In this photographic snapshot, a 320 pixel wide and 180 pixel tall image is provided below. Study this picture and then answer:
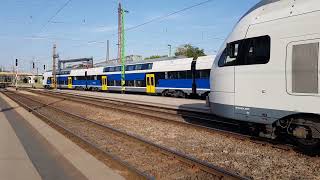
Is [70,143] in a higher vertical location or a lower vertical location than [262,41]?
lower

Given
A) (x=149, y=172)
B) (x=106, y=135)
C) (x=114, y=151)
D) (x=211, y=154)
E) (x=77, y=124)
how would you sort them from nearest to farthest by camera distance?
(x=149, y=172), (x=211, y=154), (x=114, y=151), (x=106, y=135), (x=77, y=124)

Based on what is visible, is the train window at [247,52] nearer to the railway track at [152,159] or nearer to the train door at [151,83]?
the railway track at [152,159]

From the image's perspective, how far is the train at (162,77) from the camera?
94.7 ft

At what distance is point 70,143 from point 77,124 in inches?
184

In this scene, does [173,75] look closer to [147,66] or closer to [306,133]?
[147,66]

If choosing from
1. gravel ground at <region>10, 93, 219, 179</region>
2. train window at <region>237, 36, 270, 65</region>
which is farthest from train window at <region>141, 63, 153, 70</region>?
train window at <region>237, 36, 270, 65</region>

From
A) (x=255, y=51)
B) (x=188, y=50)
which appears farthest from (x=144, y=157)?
(x=188, y=50)

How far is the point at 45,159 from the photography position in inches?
358

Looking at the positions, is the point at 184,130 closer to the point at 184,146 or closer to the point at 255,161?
the point at 184,146

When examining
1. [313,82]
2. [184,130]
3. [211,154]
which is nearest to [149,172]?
[211,154]

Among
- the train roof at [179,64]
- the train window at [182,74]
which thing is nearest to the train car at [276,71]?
the train roof at [179,64]

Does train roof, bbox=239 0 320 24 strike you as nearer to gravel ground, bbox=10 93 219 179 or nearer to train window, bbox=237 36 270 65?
train window, bbox=237 36 270 65

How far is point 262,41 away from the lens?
9.12m

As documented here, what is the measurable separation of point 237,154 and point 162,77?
25.5m
